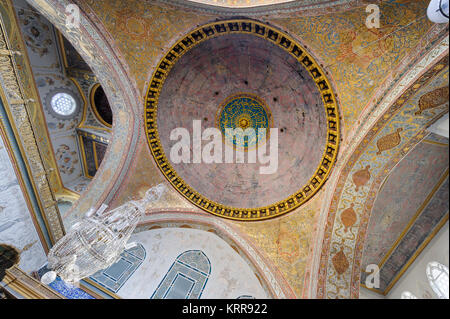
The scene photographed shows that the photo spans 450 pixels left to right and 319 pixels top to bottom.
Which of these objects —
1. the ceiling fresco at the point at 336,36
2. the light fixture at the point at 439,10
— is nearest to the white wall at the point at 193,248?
the ceiling fresco at the point at 336,36

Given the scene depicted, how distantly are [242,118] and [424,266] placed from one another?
22.1 feet

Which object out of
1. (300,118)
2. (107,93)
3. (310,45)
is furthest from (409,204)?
(107,93)

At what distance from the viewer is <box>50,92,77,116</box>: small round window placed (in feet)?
24.7

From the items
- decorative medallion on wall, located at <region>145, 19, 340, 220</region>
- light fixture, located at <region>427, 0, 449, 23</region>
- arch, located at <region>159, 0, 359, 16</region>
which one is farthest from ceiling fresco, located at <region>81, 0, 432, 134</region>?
light fixture, located at <region>427, 0, 449, 23</region>

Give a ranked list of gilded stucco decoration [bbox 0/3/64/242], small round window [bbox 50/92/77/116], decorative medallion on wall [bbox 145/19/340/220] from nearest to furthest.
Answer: gilded stucco decoration [bbox 0/3/64/242], decorative medallion on wall [bbox 145/19/340/220], small round window [bbox 50/92/77/116]

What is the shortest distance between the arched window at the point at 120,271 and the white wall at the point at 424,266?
318 inches

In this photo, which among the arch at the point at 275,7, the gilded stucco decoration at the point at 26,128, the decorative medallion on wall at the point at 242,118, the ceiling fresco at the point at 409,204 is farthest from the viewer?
the decorative medallion on wall at the point at 242,118

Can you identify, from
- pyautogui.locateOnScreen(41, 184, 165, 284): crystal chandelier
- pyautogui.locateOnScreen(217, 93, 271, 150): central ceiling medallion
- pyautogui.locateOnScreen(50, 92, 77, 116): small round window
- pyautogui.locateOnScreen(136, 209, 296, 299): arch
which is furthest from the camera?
pyautogui.locateOnScreen(50, 92, 77, 116): small round window

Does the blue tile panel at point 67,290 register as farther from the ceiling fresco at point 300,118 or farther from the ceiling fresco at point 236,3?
the ceiling fresco at point 236,3

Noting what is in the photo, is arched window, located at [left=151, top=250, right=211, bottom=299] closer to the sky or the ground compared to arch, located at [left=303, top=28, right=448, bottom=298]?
closer to the ground

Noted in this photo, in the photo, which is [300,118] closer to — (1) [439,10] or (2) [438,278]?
(1) [439,10]

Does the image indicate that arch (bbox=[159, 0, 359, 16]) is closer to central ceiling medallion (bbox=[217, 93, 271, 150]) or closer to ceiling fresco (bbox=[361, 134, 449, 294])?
central ceiling medallion (bbox=[217, 93, 271, 150])

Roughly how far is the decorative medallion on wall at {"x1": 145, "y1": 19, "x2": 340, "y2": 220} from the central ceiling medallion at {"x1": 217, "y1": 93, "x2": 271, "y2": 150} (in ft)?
0.11

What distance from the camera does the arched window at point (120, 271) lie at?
5641mm
